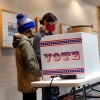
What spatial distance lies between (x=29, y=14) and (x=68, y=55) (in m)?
1.97

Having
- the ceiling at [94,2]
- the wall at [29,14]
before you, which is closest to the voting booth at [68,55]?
the wall at [29,14]

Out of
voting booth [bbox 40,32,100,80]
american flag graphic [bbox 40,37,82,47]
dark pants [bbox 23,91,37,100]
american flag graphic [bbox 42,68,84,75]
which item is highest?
american flag graphic [bbox 40,37,82,47]

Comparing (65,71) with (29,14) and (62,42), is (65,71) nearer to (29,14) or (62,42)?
(62,42)

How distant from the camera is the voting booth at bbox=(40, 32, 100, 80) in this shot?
1.64 meters

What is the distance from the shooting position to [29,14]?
3.48 metres

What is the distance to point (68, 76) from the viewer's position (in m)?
1.68

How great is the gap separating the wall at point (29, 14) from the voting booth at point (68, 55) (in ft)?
4.26

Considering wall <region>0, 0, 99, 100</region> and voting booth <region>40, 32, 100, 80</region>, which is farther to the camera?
wall <region>0, 0, 99, 100</region>

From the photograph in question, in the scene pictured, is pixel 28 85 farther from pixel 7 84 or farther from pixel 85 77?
pixel 7 84

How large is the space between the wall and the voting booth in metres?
1.30

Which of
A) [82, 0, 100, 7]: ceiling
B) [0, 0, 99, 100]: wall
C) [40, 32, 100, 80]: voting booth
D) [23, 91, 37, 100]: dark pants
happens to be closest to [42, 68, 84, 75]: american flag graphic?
[40, 32, 100, 80]: voting booth

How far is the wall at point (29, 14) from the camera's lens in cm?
294

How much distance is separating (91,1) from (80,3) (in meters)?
0.71

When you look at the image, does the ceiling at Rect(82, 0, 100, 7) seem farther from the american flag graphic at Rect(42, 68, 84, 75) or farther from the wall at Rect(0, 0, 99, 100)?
the american flag graphic at Rect(42, 68, 84, 75)
